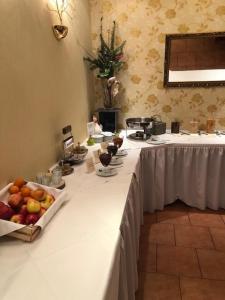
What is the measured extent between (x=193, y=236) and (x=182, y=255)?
278 millimetres

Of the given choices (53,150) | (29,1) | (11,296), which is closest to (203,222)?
(53,150)

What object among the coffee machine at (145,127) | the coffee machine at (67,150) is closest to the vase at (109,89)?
the coffee machine at (145,127)

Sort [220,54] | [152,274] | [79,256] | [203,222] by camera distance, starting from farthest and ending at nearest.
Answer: [220,54]
[203,222]
[152,274]
[79,256]

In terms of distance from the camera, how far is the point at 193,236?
2111 mm

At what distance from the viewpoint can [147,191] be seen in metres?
2.42

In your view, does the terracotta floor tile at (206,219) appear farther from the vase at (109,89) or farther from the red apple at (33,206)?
the red apple at (33,206)

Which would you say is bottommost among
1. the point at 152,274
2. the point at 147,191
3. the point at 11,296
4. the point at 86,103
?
the point at 152,274

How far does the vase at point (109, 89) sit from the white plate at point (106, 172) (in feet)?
4.17

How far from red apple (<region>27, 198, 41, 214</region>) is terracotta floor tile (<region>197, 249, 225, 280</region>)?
133 cm

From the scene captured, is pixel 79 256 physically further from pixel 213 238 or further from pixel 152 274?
pixel 213 238

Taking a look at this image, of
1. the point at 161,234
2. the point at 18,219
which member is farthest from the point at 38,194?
the point at 161,234

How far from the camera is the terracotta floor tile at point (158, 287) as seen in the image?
5.10ft

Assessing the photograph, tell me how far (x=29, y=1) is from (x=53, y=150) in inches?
36.3

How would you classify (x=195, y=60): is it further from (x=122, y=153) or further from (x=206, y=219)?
(x=206, y=219)
